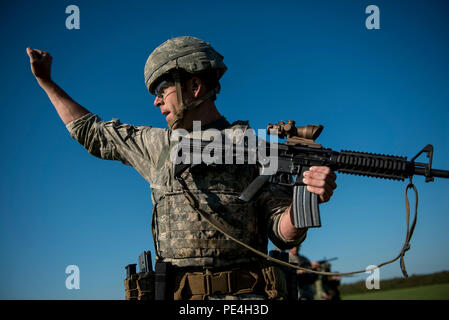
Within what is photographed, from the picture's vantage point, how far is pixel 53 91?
498 cm

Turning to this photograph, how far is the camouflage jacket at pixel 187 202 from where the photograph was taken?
14.1 feet

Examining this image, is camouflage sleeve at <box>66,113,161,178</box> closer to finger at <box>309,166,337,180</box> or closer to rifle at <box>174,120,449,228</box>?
rifle at <box>174,120,449,228</box>

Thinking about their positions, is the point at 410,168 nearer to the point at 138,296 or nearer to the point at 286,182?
the point at 286,182

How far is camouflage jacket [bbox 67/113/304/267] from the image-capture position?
14.1 ft

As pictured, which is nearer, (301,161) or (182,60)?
(301,161)

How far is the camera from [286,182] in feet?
15.0

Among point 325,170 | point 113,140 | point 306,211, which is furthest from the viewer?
point 113,140

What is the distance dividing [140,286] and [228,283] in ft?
3.20

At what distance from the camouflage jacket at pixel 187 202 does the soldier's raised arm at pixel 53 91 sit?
5.3 inches

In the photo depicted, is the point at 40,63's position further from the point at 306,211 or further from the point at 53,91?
the point at 306,211

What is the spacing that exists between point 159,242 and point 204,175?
890 mm

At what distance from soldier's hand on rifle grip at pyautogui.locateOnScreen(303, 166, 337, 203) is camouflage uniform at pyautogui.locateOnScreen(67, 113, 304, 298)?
0.54m

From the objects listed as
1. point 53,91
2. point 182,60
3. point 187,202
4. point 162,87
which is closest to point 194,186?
point 187,202
